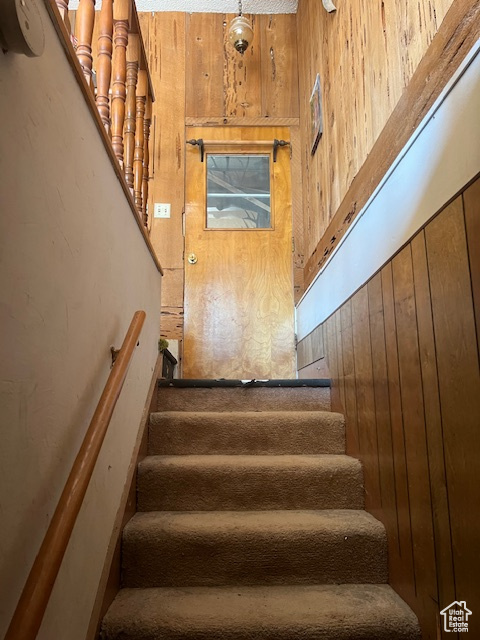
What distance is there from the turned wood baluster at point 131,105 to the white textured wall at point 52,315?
0.34m

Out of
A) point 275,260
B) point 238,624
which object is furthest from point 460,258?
point 275,260

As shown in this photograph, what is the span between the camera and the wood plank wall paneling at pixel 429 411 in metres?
1.00

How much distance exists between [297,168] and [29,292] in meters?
3.12

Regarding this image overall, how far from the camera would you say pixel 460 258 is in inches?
41.3

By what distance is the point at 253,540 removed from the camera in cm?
144

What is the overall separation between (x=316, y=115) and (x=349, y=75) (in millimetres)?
776

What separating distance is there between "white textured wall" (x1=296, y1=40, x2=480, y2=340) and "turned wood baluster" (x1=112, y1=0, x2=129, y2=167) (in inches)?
35.7

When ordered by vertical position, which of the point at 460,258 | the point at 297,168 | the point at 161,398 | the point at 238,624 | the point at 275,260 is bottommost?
the point at 238,624

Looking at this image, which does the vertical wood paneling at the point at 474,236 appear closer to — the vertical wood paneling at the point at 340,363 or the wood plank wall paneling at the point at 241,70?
the vertical wood paneling at the point at 340,363

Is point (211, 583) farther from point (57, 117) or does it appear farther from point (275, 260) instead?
point (275, 260)

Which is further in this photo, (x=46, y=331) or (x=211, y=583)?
(x=211, y=583)

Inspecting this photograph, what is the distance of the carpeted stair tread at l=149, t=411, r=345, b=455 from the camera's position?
6.28ft

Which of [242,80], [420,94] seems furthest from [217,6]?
[420,94]

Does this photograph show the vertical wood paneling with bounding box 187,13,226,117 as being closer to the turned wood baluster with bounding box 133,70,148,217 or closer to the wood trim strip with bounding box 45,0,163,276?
the turned wood baluster with bounding box 133,70,148,217
